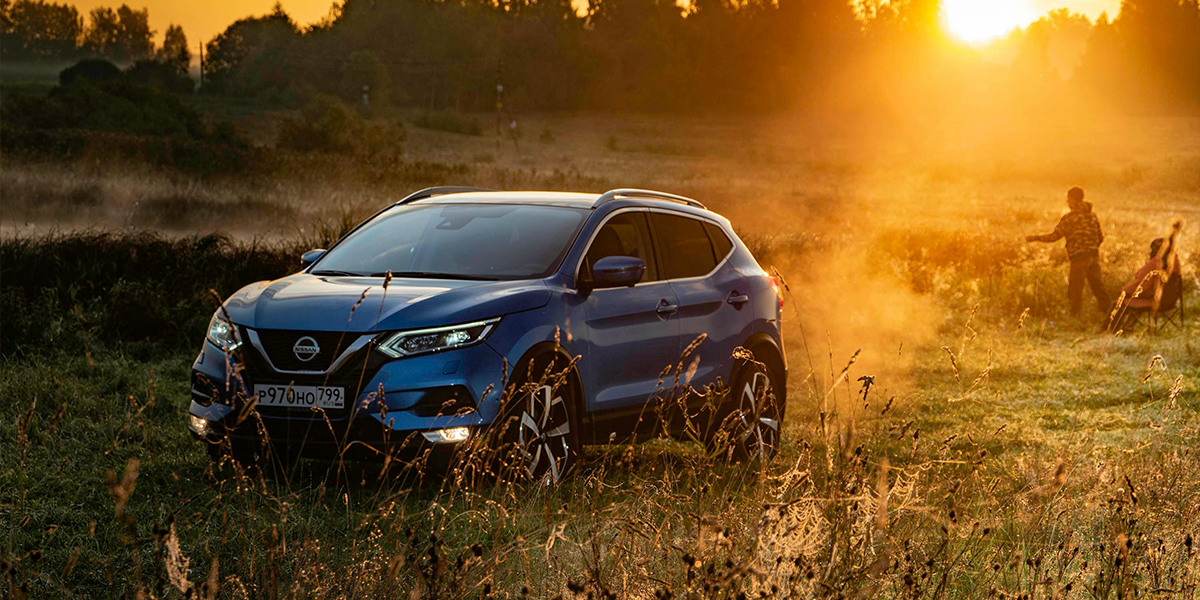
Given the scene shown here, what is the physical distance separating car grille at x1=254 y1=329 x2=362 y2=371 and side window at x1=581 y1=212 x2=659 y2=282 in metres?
1.71

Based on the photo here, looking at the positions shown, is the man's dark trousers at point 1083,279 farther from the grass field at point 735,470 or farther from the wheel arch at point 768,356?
the wheel arch at point 768,356

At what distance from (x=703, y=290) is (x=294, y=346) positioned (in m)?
2.76

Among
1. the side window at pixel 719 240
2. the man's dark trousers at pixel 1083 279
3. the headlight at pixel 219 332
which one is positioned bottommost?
the man's dark trousers at pixel 1083 279

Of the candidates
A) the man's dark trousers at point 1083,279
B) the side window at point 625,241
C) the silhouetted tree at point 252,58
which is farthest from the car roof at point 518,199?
the silhouetted tree at point 252,58

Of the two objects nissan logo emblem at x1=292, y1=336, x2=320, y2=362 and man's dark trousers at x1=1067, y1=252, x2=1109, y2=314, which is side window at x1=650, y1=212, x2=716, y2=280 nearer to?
nissan logo emblem at x1=292, y1=336, x2=320, y2=362

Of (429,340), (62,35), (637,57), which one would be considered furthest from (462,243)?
(62,35)

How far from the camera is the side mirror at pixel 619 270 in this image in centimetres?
688

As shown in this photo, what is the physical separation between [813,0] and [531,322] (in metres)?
123

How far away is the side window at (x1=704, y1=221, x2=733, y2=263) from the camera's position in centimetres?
845

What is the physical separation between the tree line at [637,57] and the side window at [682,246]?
100m

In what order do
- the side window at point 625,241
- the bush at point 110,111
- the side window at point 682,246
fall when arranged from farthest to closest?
1. the bush at point 110,111
2. the side window at point 682,246
3. the side window at point 625,241

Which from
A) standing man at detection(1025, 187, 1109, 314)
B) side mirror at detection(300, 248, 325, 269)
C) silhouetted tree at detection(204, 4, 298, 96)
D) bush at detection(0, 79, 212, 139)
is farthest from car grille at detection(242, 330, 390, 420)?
silhouetted tree at detection(204, 4, 298, 96)

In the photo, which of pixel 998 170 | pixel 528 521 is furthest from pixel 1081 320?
pixel 998 170

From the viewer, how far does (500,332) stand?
639 centimetres
